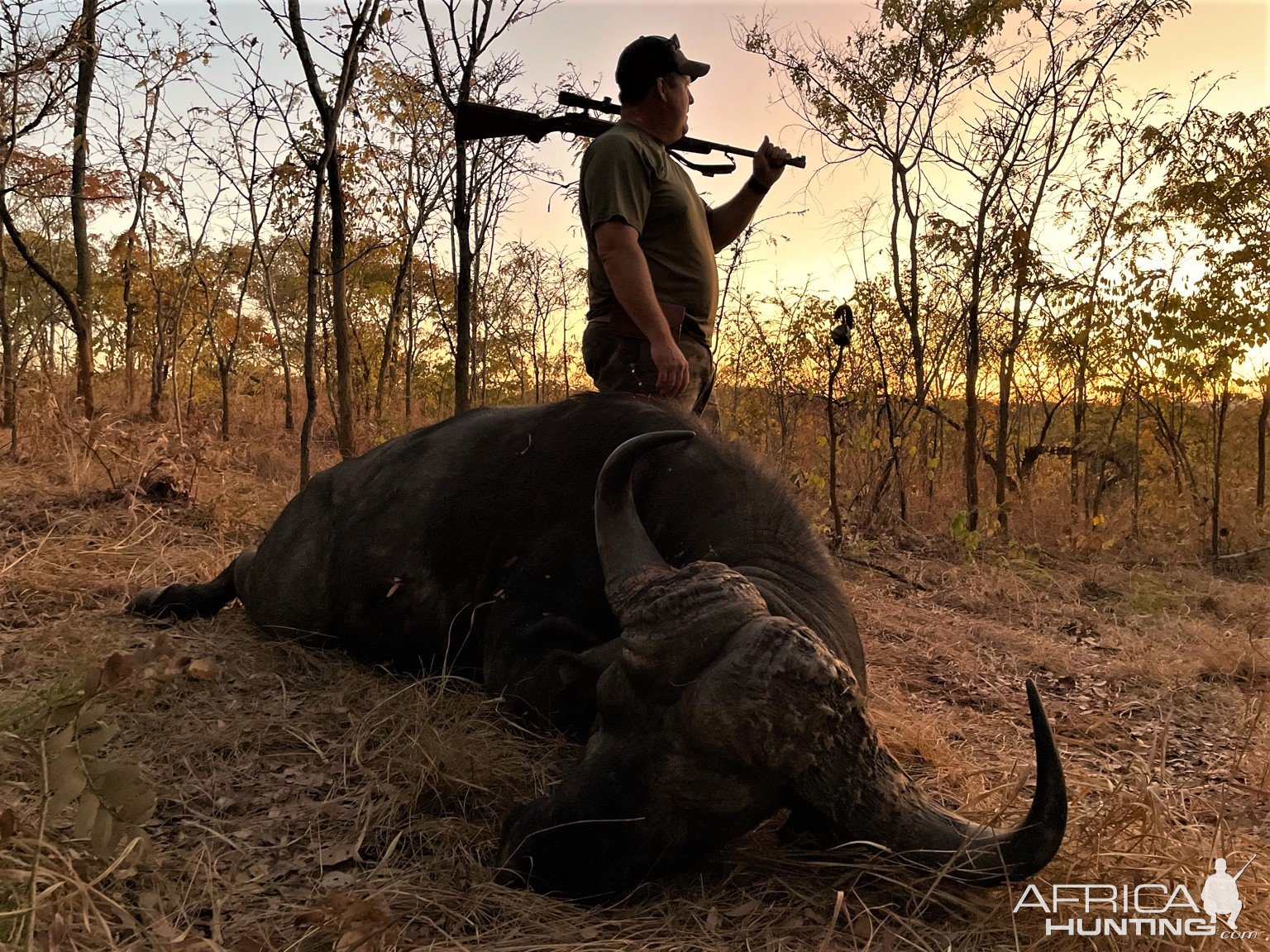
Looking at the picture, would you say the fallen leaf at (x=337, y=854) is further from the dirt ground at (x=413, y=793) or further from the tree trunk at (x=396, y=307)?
the tree trunk at (x=396, y=307)

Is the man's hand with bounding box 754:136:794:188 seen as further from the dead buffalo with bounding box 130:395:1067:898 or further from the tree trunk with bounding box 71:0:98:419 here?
the tree trunk with bounding box 71:0:98:419

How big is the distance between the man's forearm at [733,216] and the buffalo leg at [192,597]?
2785mm

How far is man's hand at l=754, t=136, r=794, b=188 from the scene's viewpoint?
13.0 ft

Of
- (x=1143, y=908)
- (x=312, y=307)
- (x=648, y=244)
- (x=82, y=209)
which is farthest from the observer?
(x=82, y=209)

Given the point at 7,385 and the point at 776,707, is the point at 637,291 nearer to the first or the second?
the point at 776,707

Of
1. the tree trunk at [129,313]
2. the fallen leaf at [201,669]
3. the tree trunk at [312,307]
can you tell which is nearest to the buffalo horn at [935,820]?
the fallen leaf at [201,669]

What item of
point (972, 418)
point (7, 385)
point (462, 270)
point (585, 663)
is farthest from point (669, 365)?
point (7, 385)

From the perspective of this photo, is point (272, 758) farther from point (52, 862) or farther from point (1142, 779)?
point (1142, 779)

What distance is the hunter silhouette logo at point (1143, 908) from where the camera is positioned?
1.75 meters

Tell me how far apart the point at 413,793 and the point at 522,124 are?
3.33 metres

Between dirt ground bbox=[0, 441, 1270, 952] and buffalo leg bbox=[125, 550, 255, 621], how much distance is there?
4.0 inches

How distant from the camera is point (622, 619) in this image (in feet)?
6.44

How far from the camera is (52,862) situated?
166cm

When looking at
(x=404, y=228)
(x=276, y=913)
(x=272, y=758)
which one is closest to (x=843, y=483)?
(x=404, y=228)
